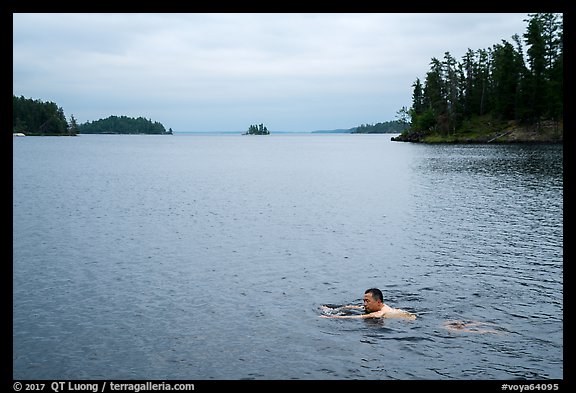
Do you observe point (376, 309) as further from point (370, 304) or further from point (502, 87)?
point (502, 87)

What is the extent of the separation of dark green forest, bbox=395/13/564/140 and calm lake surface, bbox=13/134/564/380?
9617 centimetres

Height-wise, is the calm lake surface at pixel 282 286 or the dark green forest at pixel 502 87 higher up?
the dark green forest at pixel 502 87

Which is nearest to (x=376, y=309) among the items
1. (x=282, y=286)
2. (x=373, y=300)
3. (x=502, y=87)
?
(x=373, y=300)

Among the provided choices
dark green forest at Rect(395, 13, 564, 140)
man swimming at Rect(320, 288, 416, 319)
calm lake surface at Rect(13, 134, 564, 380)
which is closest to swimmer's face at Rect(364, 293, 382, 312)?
man swimming at Rect(320, 288, 416, 319)

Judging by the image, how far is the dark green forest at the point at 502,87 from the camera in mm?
139625

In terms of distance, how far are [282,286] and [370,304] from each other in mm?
5935

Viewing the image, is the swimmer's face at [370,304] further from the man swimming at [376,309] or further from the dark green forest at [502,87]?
the dark green forest at [502,87]

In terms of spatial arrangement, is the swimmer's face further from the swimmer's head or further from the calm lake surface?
the calm lake surface

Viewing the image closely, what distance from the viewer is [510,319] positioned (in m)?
20.2

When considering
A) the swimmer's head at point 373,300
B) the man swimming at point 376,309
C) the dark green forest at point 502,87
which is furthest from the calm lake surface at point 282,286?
the dark green forest at point 502,87

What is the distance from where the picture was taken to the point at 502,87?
153625 millimetres

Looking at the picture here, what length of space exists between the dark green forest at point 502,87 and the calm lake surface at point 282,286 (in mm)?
96166
